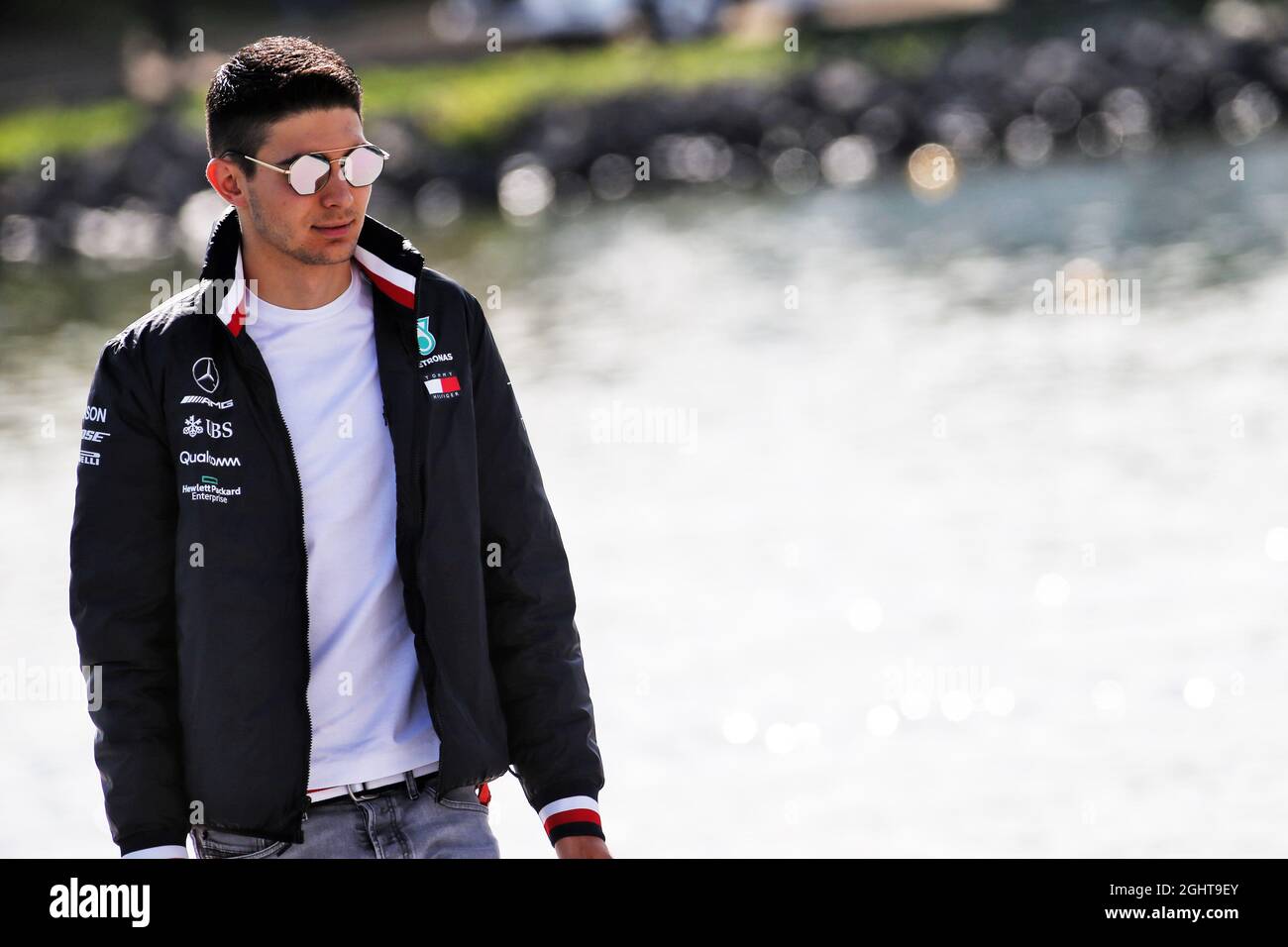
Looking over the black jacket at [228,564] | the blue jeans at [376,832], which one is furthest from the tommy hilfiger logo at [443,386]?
the blue jeans at [376,832]

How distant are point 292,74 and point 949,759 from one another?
495cm

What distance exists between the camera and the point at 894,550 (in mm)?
9688

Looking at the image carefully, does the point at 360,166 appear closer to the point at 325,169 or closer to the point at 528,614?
the point at 325,169

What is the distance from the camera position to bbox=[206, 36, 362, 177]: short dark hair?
2.84 m

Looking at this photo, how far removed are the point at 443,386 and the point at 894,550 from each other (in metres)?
7.03

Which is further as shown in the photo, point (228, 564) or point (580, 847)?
point (580, 847)

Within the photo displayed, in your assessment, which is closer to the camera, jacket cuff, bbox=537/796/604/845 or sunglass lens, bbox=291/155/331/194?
sunglass lens, bbox=291/155/331/194

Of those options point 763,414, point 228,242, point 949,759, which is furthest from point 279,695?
point 763,414

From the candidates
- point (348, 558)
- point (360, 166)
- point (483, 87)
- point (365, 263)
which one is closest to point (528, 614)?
point (348, 558)

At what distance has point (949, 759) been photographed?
7105 mm

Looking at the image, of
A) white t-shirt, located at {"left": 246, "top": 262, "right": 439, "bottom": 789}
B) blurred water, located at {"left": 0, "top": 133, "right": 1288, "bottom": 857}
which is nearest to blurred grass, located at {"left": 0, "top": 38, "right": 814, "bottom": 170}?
blurred water, located at {"left": 0, "top": 133, "right": 1288, "bottom": 857}

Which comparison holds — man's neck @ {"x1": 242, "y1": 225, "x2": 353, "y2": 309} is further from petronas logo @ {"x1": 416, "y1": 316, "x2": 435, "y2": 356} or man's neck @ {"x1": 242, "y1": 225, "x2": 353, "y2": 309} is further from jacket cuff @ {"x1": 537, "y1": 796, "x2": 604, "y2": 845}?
jacket cuff @ {"x1": 537, "y1": 796, "x2": 604, "y2": 845}

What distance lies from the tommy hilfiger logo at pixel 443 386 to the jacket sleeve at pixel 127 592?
0.43 meters

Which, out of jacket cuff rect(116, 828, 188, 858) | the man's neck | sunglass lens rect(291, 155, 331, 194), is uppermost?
sunglass lens rect(291, 155, 331, 194)
